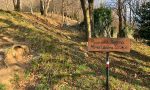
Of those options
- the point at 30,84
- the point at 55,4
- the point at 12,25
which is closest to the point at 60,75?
the point at 30,84

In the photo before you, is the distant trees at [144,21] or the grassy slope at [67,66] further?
the distant trees at [144,21]

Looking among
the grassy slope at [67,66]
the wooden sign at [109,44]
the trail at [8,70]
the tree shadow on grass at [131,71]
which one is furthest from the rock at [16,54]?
the tree shadow on grass at [131,71]

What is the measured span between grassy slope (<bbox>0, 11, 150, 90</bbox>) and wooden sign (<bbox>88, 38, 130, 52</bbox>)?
191 cm

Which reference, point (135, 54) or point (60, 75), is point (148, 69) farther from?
point (60, 75)

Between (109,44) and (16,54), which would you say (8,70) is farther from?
(109,44)

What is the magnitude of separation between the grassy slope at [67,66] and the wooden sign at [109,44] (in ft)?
6.26

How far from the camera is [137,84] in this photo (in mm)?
14680

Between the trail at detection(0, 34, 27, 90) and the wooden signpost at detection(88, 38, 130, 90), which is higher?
the wooden signpost at detection(88, 38, 130, 90)

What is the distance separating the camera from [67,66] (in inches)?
559

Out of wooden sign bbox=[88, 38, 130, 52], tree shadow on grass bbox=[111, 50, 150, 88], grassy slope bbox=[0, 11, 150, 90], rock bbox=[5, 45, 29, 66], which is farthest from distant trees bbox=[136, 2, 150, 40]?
wooden sign bbox=[88, 38, 130, 52]

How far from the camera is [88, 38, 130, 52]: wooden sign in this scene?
466 inches

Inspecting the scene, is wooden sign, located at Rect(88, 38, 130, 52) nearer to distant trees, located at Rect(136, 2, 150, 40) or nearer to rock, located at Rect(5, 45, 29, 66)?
rock, located at Rect(5, 45, 29, 66)

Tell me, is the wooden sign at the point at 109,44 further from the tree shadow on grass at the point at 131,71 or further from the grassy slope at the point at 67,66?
the tree shadow on grass at the point at 131,71

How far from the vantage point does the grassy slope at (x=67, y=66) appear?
1325 centimetres
